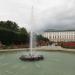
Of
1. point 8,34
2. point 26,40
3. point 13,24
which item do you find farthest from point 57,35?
point 8,34

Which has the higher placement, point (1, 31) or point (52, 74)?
point (1, 31)

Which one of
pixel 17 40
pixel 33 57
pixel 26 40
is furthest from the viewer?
pixel 26 40

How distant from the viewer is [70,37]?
4656 inches

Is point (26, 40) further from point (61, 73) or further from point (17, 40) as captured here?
point (61, 73)

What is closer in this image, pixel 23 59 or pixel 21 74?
pixel 21 74

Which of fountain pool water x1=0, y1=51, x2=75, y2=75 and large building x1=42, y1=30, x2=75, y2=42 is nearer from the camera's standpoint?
fountain pool water x1=0, y1=51, x2=75, y2=75

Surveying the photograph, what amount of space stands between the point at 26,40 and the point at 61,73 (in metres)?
38.0

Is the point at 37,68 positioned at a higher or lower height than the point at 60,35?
lower

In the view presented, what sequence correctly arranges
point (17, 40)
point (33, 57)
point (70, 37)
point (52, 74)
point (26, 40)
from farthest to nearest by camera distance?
point (70, 37) → point (26, 40) → point (17, 40) → point (33, 57) → point (52, 74)

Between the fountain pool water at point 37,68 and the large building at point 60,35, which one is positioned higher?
the large building at point 60,35

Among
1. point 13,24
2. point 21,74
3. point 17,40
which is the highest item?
point 13,24

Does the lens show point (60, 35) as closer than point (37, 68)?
No

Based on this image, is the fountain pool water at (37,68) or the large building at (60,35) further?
the large building at (60,35)

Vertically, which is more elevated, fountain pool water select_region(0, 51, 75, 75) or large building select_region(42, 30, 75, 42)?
large building select_region(42, 30, 75, 42)
